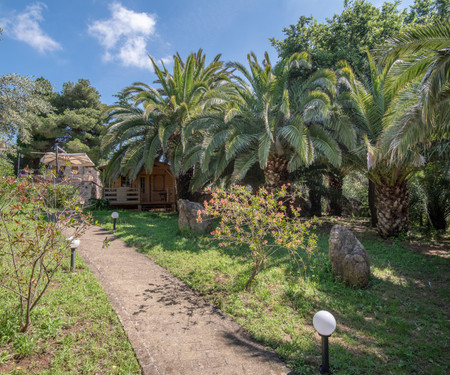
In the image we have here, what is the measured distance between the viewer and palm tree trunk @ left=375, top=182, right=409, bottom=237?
9823 mm

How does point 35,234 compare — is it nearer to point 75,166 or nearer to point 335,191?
point 335,191

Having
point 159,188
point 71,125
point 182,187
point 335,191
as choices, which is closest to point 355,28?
point 335,191

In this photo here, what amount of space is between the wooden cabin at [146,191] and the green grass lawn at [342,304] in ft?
39.3

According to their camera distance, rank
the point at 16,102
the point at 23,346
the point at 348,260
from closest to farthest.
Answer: the point at 23,346, the point at 348,260, the point at 16,102

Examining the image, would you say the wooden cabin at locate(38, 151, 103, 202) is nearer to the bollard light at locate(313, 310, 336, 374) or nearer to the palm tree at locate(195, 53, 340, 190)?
the palm tree at locate(195, 53, 340, 190)

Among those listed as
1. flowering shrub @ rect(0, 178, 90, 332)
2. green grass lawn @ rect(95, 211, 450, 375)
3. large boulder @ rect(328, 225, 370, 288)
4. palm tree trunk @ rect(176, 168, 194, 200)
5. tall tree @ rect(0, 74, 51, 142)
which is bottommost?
green grass lawn @ rect(95, 211, 450, 375)

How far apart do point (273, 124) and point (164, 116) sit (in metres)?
A: 7.49

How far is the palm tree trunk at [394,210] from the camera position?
387 inches

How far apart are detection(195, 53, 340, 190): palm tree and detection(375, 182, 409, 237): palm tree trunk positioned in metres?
2.55

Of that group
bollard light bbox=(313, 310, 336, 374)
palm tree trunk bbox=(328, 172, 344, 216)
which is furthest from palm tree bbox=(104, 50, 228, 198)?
bollard light bbox=(313, 310, 336, 374)

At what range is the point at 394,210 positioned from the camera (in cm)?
985

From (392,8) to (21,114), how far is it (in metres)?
25.1

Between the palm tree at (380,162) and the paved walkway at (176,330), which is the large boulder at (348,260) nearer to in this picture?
the paved walkway at (176,330)

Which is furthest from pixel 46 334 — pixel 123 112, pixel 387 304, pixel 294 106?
pixel 123 112
